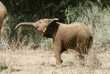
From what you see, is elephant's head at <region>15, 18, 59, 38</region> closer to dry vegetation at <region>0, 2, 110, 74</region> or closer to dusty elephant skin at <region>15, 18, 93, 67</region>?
dusty elephant skin at <region>15, 18, 93, 67</region>

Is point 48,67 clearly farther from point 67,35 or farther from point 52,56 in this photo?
point 52,56

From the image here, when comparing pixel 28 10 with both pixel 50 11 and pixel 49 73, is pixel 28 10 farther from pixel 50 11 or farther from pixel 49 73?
pixel 49 73

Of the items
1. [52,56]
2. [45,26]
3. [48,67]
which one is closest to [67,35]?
[45,26]

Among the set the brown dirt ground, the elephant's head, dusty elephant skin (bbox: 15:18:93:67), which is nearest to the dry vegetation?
the brown dirt ground

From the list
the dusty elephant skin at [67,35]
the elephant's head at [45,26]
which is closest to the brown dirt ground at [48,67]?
the dusty elephant skin at [67,35]

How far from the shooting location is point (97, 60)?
17.7 ft

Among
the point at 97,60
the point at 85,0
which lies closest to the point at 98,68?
the point at 97,60

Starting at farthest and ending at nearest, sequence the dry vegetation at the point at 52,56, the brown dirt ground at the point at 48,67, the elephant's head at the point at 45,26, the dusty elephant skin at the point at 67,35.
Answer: the elephant's head at the point at 45,26 < the dusty elephant skin at the point at 67,35 < the dry vegetation at the point at 52,56 < the brown dirt ground at the point at 48,67

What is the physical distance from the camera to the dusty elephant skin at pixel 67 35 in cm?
573

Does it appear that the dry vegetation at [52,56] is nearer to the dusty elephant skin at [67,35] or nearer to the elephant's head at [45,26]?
the dusty elephant skin at [67,35]

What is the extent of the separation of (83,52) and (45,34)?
1421mm

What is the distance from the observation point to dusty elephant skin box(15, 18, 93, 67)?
5.73 m

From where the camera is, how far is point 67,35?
5789mm

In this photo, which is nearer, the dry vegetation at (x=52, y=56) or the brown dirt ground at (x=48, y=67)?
the brown dirt ground at (x=48, y=67)
